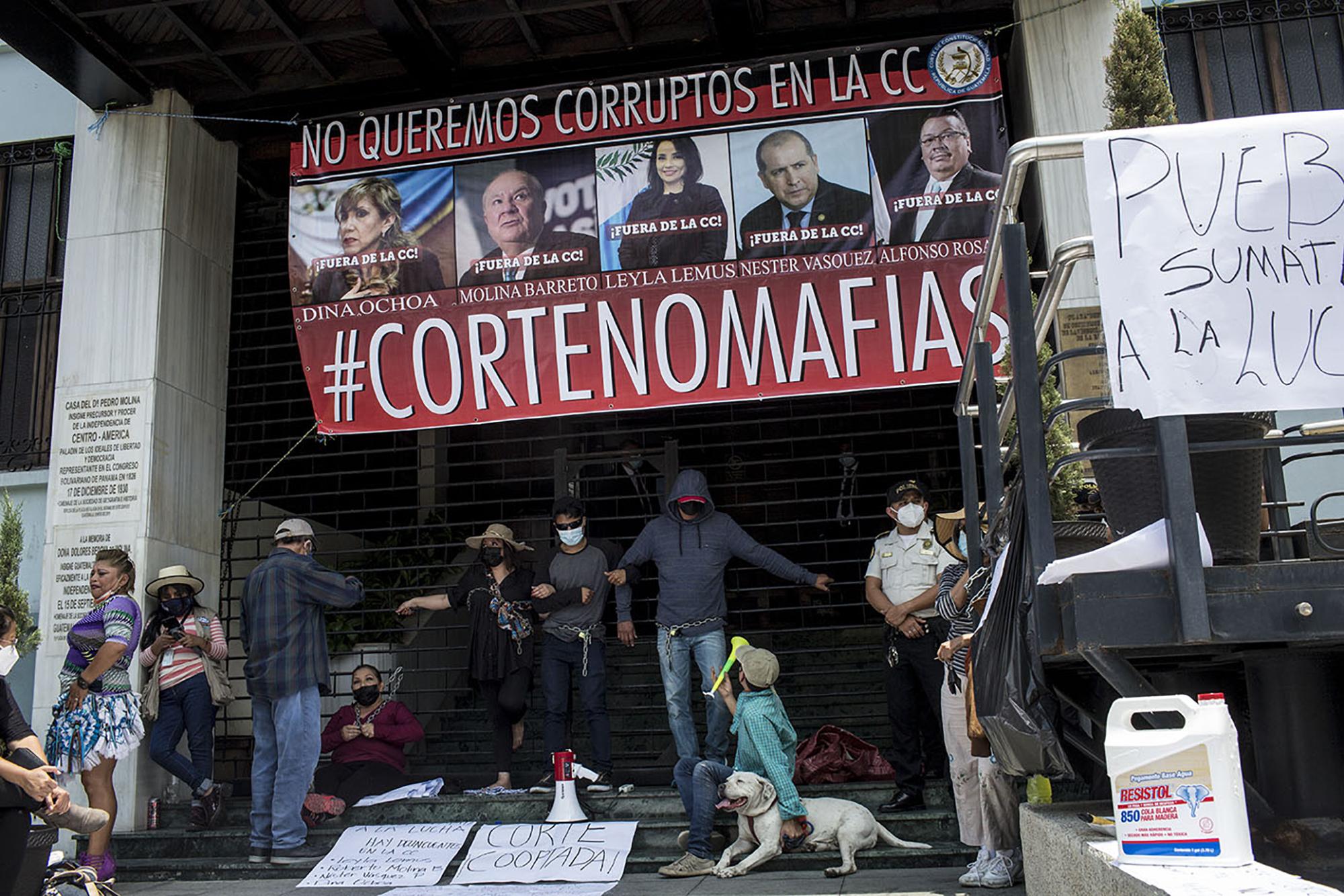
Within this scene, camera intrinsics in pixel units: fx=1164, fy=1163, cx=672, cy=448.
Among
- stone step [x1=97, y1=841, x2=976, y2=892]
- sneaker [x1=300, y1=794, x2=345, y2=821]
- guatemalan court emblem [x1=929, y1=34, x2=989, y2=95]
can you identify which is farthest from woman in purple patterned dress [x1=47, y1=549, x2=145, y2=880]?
guatemalan court emblem [x1=929, y1=34, x2=989, y2=95]

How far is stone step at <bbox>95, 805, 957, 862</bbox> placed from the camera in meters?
7.02

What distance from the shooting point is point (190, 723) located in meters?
8.20

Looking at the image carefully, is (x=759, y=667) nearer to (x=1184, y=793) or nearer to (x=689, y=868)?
(x=689, y=868)

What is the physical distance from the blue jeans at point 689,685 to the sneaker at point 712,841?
2.01ft

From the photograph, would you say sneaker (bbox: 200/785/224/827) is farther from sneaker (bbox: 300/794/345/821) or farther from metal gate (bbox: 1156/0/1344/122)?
metal gate (bbox: 1156/0/1344/122)

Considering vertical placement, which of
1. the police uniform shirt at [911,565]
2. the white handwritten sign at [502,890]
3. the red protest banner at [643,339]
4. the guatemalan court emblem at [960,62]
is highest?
the guatemalan court emblem at [960,62]

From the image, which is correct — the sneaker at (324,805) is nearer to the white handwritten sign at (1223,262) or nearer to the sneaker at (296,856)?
the sneaker at (296,856)

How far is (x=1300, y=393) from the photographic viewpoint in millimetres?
3174

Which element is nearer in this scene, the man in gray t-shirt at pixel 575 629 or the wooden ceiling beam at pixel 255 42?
the man in gray t-shirt at pixel 575 629

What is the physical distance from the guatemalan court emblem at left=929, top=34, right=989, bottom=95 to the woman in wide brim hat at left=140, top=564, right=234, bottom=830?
660cm

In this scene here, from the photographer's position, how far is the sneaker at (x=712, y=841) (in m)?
6.86

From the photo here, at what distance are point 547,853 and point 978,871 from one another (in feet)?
8.56

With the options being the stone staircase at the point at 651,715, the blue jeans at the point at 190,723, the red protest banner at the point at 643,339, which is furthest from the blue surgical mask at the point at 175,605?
the stone staircase at the point at 651,715

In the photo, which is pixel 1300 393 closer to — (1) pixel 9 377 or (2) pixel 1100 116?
(2) pixel 1100 116
